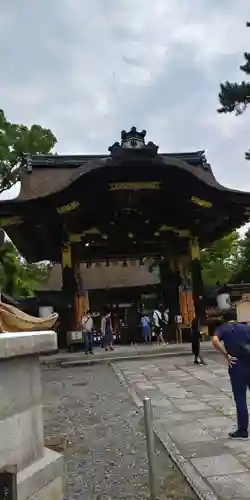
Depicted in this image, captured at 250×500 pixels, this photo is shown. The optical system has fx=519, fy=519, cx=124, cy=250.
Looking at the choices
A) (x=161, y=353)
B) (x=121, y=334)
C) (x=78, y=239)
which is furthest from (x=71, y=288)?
(x=121, y=334)

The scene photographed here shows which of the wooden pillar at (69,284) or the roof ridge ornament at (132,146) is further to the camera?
the wooden pillar at (69,284)

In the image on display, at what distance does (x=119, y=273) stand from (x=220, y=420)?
22.9 metres

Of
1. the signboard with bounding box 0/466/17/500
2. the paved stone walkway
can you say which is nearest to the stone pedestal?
the signboard with bounding box 0/466/17/500

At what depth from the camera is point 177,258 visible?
64.0 feet

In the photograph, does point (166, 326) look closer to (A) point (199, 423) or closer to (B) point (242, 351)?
(A) point (199, 423)

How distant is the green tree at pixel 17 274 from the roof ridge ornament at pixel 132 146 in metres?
4.87

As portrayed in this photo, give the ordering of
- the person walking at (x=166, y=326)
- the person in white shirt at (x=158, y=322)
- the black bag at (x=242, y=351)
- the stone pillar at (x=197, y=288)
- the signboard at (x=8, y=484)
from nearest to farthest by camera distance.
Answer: the signboard at (x=8, y=484)
the black bag at (x=242, y=351)
the stone pillar at (x=197, y=288)
the person in white shirt at (x=158, y=322)
the person walking at (x=166, y=326)

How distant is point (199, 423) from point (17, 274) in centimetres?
1822

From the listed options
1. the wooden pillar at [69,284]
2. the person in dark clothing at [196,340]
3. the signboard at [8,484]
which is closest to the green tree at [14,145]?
the wooden pillar at [69,284]

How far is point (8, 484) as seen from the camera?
2.98 m

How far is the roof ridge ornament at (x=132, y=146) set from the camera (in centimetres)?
1495

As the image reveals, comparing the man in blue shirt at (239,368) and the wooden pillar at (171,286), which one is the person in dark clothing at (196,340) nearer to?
the wooden pillar at (171,286)

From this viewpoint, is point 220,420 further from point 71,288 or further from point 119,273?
point 119,273

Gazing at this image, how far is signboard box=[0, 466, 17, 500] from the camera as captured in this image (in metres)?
2.96
